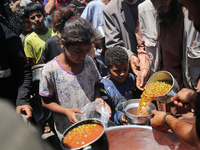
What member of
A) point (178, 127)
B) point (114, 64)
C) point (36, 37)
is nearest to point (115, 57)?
point (114, 64)

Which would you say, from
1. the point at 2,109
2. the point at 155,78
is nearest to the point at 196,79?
the point at 155,78

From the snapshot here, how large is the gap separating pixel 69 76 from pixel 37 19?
221 cm

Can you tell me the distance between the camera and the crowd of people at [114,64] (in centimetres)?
173

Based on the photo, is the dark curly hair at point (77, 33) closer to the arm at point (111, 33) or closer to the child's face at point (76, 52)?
the child's face at point (76, 52)

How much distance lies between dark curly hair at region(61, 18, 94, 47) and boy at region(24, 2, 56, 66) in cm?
175

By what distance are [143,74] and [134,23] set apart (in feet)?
3.37

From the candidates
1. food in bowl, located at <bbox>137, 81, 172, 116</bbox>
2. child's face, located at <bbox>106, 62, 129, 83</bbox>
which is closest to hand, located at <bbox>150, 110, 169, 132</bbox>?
food in bowl, located at <bbox>137, 81, 172, 116</bbox>

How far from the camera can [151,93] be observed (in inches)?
70.6

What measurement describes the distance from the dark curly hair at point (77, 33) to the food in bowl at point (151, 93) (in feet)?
2.53

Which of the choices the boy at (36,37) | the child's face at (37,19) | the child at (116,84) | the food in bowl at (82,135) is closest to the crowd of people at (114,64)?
the child at (116,84)

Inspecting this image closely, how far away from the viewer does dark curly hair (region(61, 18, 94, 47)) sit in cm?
179

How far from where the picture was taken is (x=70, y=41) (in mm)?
1792

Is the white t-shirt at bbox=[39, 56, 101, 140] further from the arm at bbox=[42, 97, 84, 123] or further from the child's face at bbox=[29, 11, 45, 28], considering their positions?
the child's face at bbox=[29, 11, 45, 28]

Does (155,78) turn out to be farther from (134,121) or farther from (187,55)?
(134,121)
